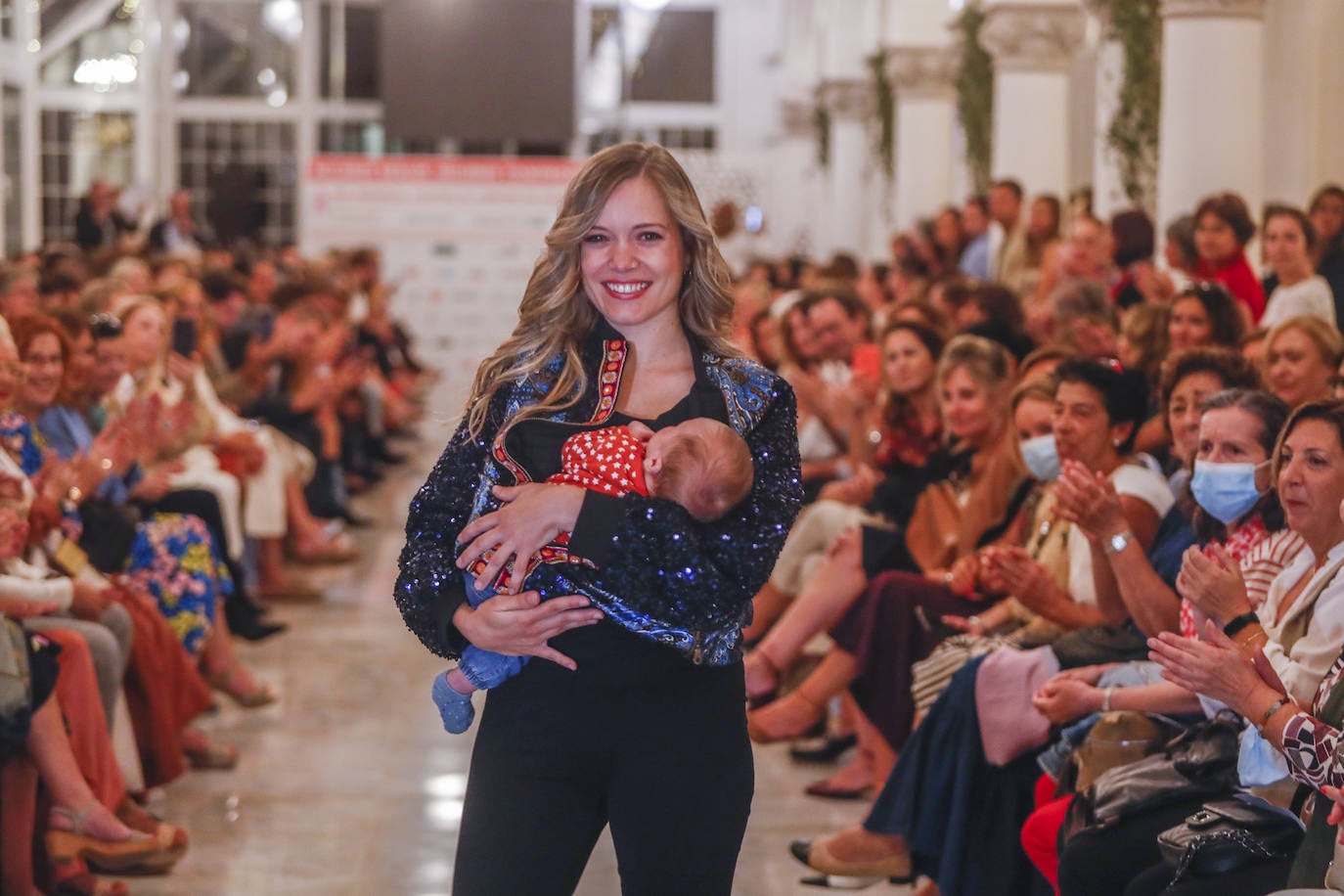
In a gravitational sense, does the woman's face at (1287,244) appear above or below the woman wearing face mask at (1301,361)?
above

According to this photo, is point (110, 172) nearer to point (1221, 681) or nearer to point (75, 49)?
point (75, 49)

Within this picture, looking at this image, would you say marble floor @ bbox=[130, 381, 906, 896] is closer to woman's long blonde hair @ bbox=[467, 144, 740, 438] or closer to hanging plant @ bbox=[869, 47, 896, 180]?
woman's long blonde hair @ bbox=[467, 144, 740, 438]

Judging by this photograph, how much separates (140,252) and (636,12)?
1437 cm

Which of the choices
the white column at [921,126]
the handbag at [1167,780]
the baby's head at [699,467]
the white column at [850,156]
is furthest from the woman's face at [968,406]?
the white column at [850,156]

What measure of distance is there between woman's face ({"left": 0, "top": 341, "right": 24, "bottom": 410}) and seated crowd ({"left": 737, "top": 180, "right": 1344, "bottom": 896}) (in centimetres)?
225

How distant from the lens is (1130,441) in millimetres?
4383

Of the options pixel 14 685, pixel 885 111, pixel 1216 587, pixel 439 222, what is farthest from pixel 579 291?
pixel 439 222

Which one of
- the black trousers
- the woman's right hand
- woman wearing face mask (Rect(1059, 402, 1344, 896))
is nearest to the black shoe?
woman wearing face mask (Rect(1059, 402, 1344, 896))

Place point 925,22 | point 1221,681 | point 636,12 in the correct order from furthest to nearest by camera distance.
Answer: point 636,12
point 925,22
point 1221,681

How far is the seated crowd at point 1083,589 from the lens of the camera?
9.99 feet

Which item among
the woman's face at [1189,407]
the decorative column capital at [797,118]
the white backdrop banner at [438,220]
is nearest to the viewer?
the woman's face at [1189,407]

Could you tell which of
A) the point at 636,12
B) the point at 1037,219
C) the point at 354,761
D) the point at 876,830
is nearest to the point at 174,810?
the point at 354,761

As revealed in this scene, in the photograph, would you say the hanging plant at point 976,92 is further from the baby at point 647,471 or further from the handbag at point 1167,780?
the baby at point 647,471

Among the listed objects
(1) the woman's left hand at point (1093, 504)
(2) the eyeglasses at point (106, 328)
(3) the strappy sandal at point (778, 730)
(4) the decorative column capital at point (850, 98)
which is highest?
(4) the decorative column capital at point (850, 98)
